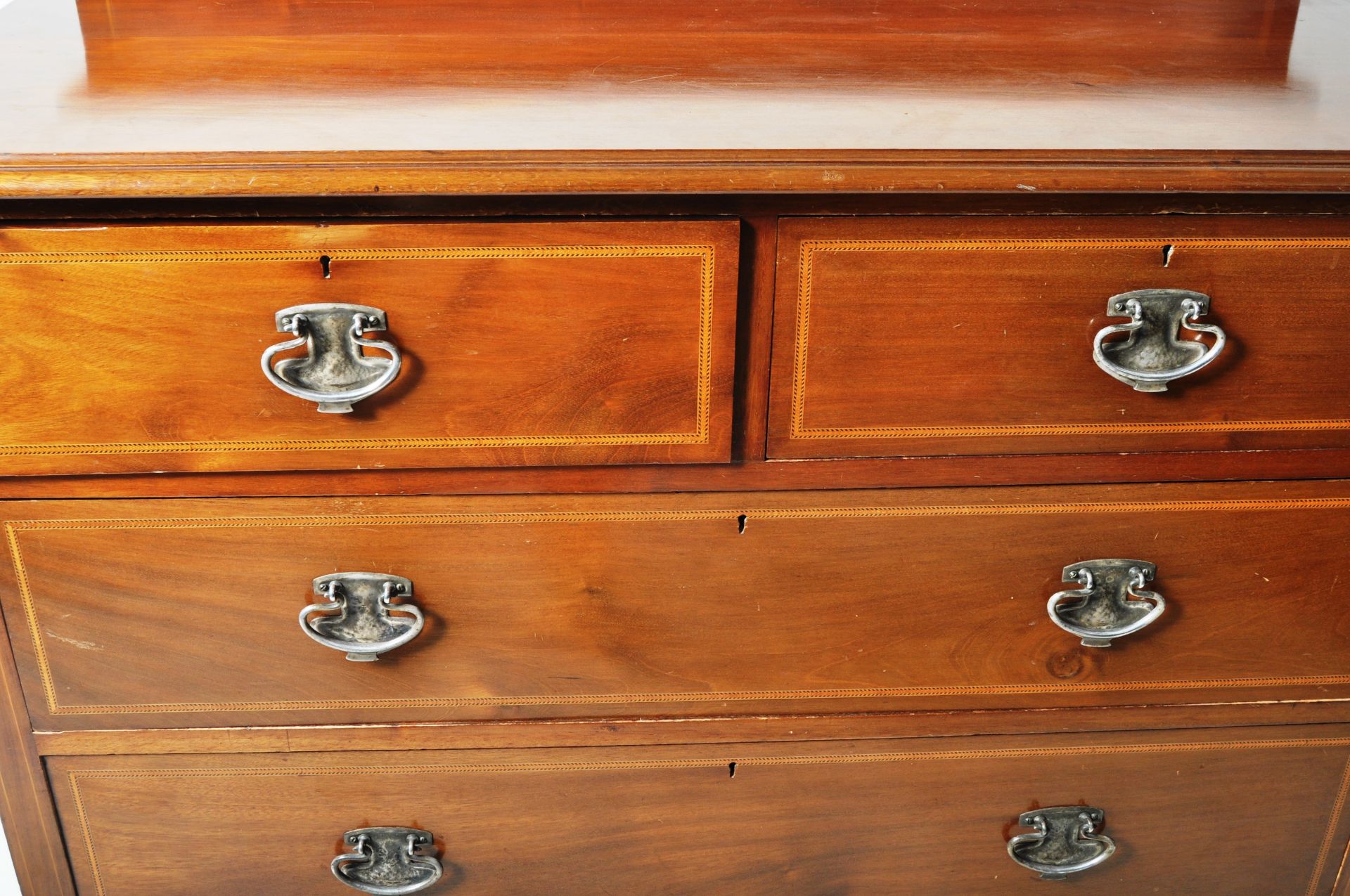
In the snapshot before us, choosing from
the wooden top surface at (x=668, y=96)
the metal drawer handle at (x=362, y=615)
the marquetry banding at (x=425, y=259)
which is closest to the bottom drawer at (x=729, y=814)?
the metal drawer handle at (x=362, y=615)

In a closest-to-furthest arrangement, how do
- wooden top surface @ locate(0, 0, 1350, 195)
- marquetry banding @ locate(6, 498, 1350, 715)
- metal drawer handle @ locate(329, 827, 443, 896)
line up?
wooden top surface @ locate(0, 0, 1350, 195) → marquetry banding @ locate(6, 498, 1350, 715) → metal drawer handle @ locate(329, 827, 443, 896)

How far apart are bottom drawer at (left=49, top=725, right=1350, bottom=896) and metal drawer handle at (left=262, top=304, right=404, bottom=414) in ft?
1.08

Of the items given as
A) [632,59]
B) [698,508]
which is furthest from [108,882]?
[632,59]

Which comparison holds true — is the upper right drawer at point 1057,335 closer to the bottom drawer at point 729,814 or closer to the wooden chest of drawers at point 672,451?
the wooden chest of drawers at point 672,451

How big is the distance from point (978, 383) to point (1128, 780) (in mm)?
412

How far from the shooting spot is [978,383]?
839mm

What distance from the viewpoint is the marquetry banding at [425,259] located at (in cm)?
76

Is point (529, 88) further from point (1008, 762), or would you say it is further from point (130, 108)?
point (1008, 762)

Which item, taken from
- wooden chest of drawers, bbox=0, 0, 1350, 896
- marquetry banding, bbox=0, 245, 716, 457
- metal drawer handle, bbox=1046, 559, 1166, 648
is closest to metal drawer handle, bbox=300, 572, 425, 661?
wooden chest of drawers, bbox=0, 0, 1350, 896

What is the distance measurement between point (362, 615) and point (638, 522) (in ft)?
0.75

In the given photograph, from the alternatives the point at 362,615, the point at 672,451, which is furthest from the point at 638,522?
the point at 362,615

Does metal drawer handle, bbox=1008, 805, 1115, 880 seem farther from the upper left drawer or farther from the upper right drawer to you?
the upper left drawer

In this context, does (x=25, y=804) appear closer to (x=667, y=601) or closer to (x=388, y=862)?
(x=388, y=862)

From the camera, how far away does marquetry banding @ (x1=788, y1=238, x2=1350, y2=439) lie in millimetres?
795
